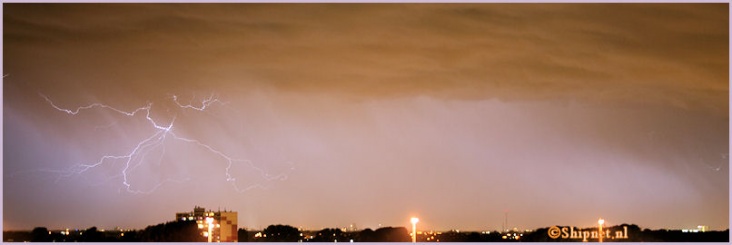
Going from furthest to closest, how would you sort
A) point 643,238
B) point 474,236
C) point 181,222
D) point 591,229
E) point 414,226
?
point 474,236 → point 181,222 → point 643,238 → point 591,229 → point 414,226

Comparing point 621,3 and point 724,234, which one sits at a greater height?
point 621,3

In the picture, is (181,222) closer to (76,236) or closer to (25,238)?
(76,236)

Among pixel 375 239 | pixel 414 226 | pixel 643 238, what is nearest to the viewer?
pixel 414 226

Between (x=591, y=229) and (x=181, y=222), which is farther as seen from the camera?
(x=181, y=222)

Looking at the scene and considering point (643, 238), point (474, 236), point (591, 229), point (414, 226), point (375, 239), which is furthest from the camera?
point (474, 236)

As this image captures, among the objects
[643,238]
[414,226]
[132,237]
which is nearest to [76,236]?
[132,237]

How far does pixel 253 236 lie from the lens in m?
37.1

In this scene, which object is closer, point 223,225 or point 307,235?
point 223,225

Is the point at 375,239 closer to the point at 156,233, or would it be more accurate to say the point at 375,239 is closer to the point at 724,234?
the point at 156,233

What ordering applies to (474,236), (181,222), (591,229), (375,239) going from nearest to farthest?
(591,229), (181,222), (375,239), (474,236)

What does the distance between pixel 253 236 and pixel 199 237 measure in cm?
427

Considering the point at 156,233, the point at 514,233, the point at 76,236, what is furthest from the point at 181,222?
the point at 514,233

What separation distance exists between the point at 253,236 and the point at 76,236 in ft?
18.3

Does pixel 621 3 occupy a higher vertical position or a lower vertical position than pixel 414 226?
higher
